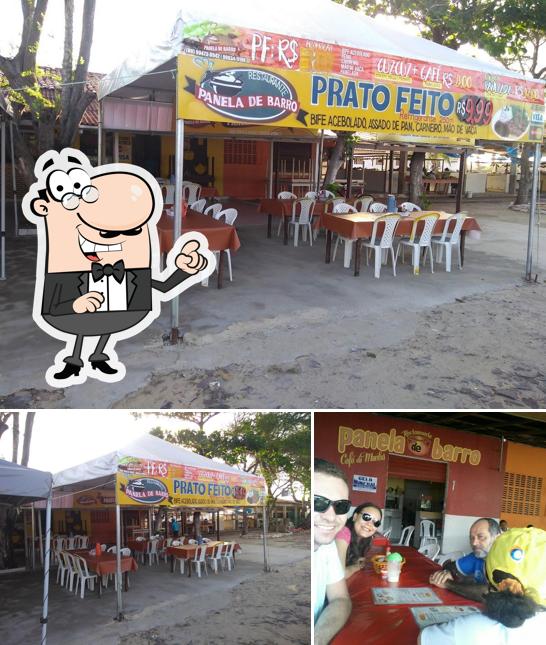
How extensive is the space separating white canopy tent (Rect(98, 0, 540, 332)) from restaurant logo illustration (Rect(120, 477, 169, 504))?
5.20ft

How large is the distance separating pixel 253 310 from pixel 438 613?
3562 mm

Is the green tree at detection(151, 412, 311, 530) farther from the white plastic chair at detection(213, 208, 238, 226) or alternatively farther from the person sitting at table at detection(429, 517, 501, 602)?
the person sitting at table at detection(429, 517, 501, 602)

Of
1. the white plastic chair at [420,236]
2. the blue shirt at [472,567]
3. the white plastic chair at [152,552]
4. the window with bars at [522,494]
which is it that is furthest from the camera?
the white plastic chair at [152,552]

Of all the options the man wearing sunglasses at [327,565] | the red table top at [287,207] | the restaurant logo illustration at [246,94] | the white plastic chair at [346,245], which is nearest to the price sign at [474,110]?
the white plastic chair at [346,245]

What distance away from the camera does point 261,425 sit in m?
12.7

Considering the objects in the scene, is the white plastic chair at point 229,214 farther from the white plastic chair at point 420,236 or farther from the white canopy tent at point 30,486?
the white canopy tent at point 30,486

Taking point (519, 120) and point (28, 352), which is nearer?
point (28, 352)

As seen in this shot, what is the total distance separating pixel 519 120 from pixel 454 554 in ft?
17.1

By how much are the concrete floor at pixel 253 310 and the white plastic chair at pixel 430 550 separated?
221 centimetres

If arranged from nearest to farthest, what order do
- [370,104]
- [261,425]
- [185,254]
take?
[185,254] → [370,104] → [261,425]

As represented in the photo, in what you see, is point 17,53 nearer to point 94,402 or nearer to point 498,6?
point 94,402

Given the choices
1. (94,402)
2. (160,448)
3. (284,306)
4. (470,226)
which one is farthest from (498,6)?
(94,402)

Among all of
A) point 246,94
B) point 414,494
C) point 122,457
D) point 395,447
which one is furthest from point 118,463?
point 414,494

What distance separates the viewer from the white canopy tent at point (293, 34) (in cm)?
535
